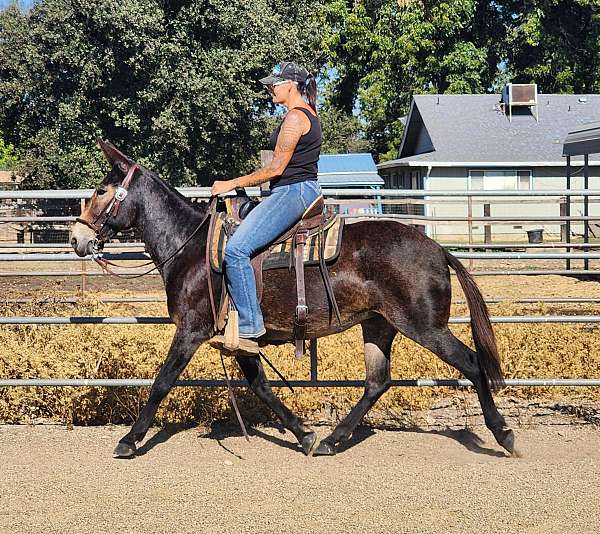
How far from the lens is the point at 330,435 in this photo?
590 cm

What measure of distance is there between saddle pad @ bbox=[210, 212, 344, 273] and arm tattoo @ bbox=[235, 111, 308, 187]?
456 mm

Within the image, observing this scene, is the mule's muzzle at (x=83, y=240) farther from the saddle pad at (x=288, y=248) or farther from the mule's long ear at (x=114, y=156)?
the saddle pad at (x=288, y=248)

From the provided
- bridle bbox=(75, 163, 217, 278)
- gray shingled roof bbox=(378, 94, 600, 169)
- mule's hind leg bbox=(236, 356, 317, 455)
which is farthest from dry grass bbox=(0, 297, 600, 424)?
gray shingled roof bbox=(378, 94, 600, 169)

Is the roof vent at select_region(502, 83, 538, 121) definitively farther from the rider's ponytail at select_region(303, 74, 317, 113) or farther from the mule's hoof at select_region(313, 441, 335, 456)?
the mule's hoof at select_region(313, 441, 335, 456)

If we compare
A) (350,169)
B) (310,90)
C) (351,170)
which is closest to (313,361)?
(310,90)

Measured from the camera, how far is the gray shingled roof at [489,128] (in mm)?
33531

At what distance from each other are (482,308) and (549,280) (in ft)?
40.6

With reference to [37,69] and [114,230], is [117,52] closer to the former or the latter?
[37,69]

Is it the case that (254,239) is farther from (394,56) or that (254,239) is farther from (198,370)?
(394,56)

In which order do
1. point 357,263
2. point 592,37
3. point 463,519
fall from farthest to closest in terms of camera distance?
point 592,37 < point 357,263 < point 463,519

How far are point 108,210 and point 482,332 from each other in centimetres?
266

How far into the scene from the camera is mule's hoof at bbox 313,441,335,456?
5.78 m

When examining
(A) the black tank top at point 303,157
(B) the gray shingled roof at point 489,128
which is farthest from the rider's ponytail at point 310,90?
(B) the gray shingled roof at point 489,128

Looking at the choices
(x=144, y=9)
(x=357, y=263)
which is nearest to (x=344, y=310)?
(x=357, y=263)
